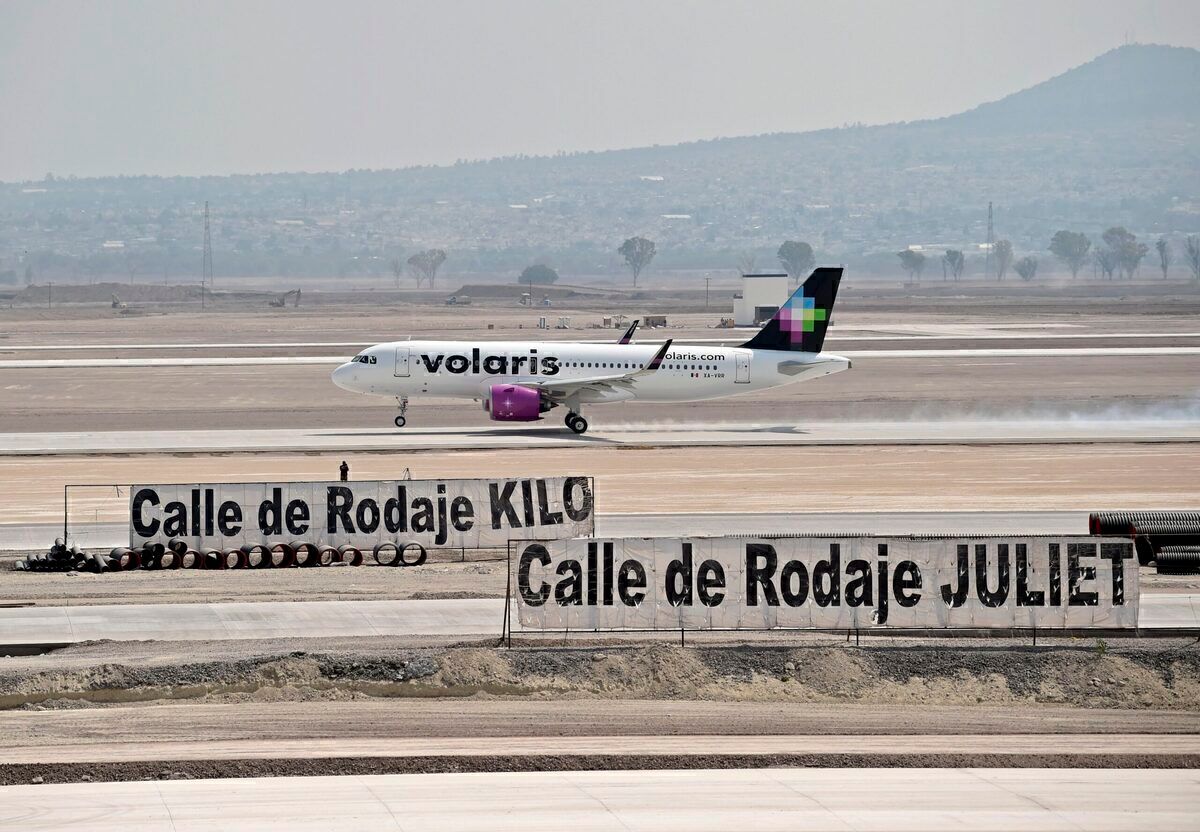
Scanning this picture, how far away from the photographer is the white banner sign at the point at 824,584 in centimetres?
3125

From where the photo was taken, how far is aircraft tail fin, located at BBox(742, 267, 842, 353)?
69.7 metres

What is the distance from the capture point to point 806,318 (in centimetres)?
7000

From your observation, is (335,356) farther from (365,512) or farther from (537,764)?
(537,764)

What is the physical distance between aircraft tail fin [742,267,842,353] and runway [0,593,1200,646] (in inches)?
1384

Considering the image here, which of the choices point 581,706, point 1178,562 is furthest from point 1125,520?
point 581,706

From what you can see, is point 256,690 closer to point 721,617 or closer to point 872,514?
point 721,617

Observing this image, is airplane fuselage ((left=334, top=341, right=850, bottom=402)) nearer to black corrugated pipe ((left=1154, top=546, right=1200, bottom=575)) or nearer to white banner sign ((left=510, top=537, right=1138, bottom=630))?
black corrugated pipe ((left=1154, top=546, right=1200, bottom=575))

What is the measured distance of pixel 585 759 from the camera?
24.4 metres

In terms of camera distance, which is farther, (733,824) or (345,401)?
(345,401)

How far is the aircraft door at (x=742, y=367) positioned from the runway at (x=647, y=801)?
4680 cm

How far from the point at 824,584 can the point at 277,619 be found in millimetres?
→ 11933

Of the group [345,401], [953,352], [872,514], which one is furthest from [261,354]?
[872,514]

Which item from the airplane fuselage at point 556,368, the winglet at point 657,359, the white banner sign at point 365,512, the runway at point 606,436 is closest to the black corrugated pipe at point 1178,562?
the white banner sign at point 365,512

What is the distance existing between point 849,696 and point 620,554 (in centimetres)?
562
